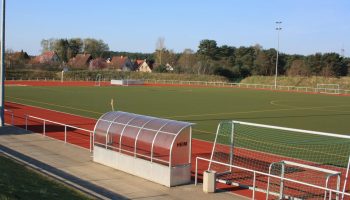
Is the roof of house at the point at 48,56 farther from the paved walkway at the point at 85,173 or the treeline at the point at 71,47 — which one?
the paved walkway at the point at 85,173

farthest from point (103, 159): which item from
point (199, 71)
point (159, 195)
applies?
point (199, 71)

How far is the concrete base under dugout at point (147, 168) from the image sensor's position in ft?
43.6

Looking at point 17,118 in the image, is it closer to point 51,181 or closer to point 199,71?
point 51,181

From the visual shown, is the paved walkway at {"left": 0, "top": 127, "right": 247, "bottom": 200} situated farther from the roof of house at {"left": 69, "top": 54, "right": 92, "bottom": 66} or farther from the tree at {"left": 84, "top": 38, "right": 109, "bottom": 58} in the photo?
the tree at {"left": 84, "top": 38, "right": 109, "bottom": 58}

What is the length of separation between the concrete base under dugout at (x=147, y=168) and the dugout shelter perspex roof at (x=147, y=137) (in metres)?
0.20

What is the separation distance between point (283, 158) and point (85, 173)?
27.3 ft

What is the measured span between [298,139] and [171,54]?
13227 cm

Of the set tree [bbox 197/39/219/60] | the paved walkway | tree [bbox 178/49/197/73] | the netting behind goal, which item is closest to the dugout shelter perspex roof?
the paved walkway

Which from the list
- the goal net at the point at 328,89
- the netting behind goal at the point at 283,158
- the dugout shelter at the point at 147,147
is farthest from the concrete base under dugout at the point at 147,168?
the goal net at the point at 328,89

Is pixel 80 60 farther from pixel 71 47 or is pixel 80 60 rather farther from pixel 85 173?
pixel 85 173

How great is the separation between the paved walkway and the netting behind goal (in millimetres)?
1889

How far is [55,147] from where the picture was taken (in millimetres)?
18891

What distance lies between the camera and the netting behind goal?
13.0 m

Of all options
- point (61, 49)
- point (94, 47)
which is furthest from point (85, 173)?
point (94, 47)
